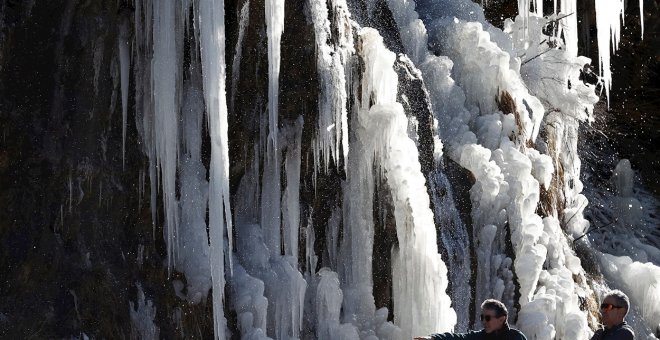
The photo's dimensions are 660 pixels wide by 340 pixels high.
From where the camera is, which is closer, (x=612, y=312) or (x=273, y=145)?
(x=612, y=312)

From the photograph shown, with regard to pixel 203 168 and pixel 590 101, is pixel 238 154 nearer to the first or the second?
pixel 203 168

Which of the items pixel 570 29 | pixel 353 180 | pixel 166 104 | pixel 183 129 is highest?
pixel 570 29

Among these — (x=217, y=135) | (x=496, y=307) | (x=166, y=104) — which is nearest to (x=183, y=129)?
(x=166, y=104)

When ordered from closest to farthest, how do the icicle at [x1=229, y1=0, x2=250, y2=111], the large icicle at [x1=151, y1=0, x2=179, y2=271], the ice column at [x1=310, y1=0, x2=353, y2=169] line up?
the large icicle at [x1=151, y1=0, x2=179, y2=271] < the icicle at [x1=229, y1=0, x2=250, y2=111] < the ice column at [x1=310, y1=0, x2=353, y2=169]

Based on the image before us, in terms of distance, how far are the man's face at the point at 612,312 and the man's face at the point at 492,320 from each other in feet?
1.80

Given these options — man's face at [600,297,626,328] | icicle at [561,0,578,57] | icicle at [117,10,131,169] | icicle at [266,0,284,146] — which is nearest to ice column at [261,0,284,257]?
icicle at [266,0,284,146]

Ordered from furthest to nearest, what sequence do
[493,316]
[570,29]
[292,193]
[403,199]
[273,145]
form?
[570,29] < [403,199] < [292,193] < [273,145] < [493,316]

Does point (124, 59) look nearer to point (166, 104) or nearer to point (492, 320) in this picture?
point (166, 104)

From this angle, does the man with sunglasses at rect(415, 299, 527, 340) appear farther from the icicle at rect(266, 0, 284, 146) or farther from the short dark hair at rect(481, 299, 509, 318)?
the icicle at rect(266, 0, 284, 146)

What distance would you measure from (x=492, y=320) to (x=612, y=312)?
625 millimetres

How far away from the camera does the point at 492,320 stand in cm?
498

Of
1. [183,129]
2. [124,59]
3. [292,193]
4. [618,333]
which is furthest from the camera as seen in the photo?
[292,193]

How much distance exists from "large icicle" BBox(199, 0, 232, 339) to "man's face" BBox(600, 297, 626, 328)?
235cm

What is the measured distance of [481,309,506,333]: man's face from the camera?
16.3 feet
